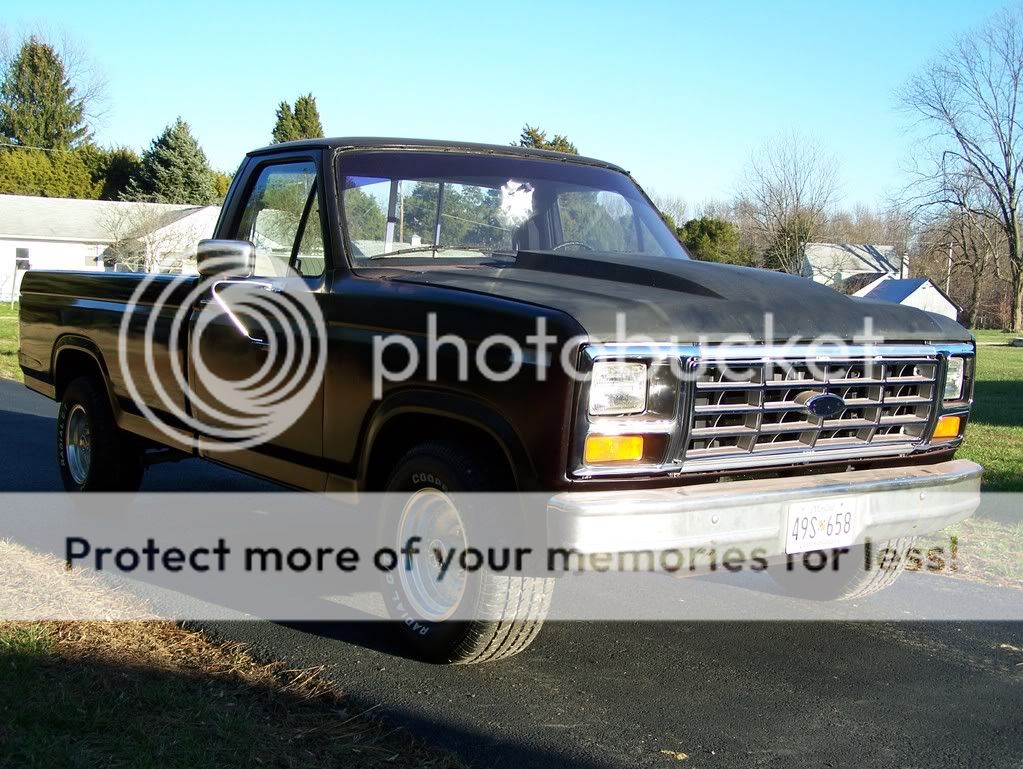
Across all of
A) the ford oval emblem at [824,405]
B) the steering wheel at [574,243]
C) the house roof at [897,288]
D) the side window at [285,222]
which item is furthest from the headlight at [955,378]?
the house roof at [897,288]

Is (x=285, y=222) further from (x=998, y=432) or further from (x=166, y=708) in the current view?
(x=998, y=432)

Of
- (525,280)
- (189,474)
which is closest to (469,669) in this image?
(525,280)

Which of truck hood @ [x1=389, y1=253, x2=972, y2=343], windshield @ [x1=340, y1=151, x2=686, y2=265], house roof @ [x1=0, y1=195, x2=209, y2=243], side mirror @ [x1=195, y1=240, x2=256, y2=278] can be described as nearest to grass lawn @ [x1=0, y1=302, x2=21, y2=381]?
side mirror @ [x1=195, y1=240, x2=256, y2=278]

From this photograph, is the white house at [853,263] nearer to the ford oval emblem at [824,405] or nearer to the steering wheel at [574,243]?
the steering wheel at [574,243]

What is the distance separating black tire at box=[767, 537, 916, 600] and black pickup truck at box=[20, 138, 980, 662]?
18 millimetres

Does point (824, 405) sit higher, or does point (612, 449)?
point (824, 405)

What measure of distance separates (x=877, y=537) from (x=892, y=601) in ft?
4.02

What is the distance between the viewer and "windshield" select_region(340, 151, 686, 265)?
4.90 m

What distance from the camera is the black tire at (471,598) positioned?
373 cm

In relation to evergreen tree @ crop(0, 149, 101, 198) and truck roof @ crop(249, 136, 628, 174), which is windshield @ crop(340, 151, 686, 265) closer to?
truck roof @ crop(249, 136, 628, 174)

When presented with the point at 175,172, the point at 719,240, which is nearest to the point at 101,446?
the point at 719,240

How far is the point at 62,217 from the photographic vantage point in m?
53.3

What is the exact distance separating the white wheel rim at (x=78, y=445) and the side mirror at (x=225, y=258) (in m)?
2.10

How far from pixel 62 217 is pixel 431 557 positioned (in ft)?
179
